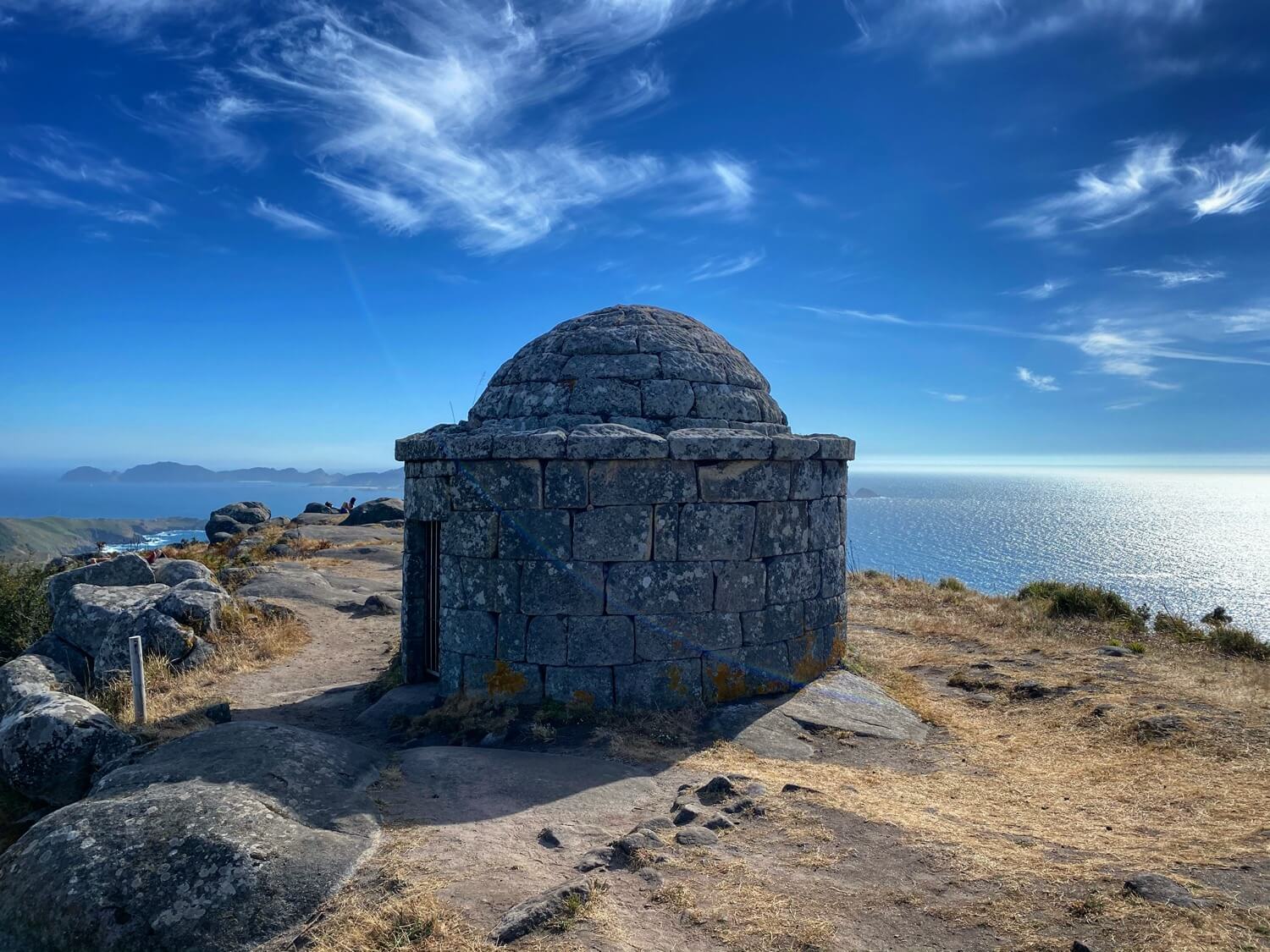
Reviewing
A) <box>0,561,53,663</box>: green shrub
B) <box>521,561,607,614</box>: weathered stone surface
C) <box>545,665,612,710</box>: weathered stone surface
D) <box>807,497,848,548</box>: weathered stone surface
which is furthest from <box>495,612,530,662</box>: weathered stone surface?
<box>0,561,53,663</box>: green shrub

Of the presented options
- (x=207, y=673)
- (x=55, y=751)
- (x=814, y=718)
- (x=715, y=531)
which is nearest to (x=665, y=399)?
(x=715, y=531)

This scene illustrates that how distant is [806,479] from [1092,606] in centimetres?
895

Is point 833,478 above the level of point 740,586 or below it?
above

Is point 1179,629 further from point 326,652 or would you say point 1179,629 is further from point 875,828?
point 326,652

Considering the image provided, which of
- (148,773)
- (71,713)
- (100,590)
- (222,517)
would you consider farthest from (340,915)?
(222,517)

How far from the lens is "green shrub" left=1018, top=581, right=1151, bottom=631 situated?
14070 mm

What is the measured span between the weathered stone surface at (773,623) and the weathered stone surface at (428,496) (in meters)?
3.44

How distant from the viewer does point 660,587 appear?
7.87m

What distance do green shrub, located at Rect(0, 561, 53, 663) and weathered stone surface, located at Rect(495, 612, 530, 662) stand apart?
8.74 meters

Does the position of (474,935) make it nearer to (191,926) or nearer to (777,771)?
(191,926)

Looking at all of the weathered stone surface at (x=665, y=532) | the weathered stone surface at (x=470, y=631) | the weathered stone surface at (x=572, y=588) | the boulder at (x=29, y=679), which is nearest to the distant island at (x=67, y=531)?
the boulder at (x=29, y=679)

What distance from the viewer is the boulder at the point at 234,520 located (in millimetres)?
26781

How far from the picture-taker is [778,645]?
855 centimetres

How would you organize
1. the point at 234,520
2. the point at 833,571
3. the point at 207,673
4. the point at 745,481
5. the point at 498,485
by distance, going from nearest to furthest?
the point at 498,485, the point at 745,481, the point at 833,571, the point at 207,673, the point at 234,520
